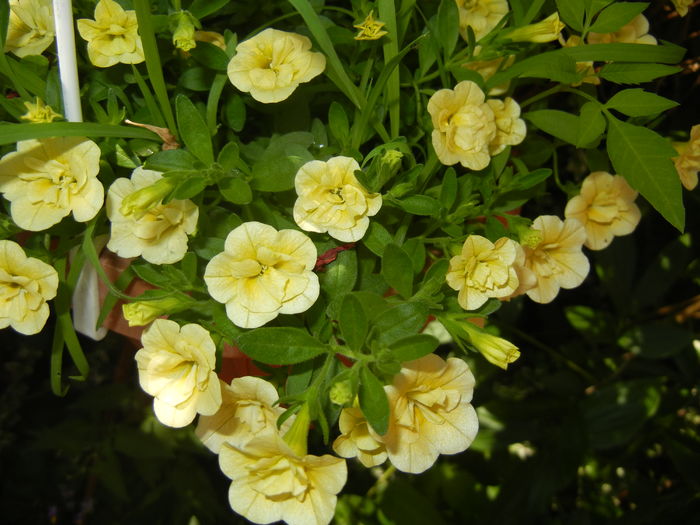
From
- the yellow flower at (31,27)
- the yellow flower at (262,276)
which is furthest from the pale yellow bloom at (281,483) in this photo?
the yellow flower at (31,27)

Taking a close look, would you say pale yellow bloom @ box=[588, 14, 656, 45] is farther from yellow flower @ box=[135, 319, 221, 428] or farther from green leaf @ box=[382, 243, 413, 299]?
yellow flower @ box=[135, 319, 221, 428]

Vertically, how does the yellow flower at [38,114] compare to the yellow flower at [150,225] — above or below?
above

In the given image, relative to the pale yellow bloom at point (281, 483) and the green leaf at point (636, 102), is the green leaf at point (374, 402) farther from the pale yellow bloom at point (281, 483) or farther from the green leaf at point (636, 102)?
the green leaf at point (636, 102)

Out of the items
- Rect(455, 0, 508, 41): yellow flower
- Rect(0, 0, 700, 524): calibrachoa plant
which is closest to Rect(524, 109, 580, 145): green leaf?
Rect(0, 0, 700, 524): calibrachoa plant

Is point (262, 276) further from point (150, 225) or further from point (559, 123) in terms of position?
point (559, 123)

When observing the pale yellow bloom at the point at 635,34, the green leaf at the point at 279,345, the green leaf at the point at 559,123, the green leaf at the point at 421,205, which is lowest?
the green leaf at the point at 279,345

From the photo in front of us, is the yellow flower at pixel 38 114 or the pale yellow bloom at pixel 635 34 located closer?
the yellow flower at pixel 38 114
